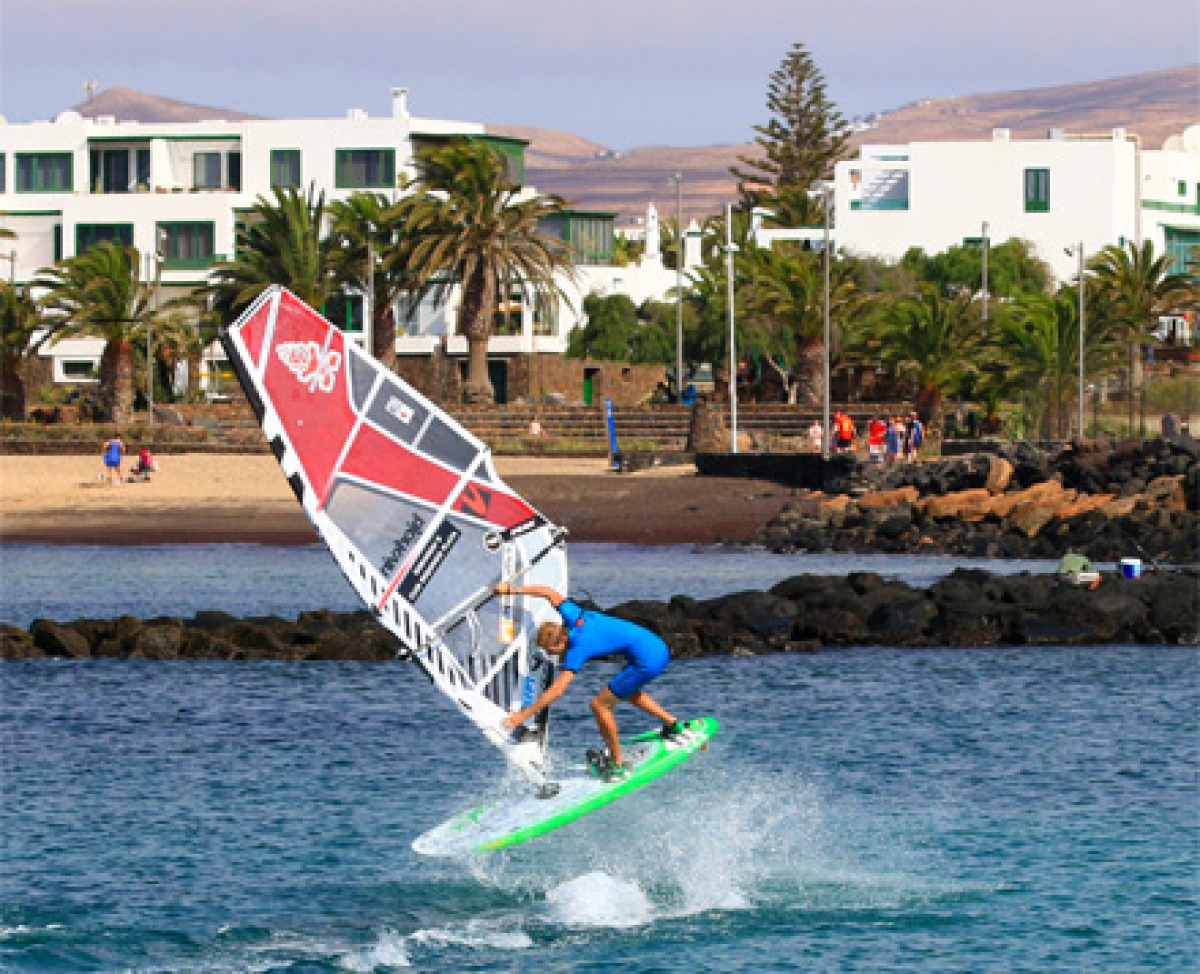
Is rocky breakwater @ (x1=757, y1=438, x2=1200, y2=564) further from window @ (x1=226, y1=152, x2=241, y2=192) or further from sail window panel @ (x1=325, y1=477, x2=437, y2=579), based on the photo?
window @ (x1=226, y1=152, x2=241, y2=192)

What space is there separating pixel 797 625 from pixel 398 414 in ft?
60.6

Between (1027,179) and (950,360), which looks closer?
(950,360)

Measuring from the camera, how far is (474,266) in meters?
80.7

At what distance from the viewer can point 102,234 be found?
94.4 meters

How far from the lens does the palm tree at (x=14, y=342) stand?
257ft

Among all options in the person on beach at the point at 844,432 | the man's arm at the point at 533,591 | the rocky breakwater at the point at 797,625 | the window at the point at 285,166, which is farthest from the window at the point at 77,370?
the man's arm at the point at 533,591

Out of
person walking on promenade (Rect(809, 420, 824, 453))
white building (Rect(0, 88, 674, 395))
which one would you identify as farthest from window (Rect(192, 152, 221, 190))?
→ person walking on promenade (Rect(809, 420, 824, 453))

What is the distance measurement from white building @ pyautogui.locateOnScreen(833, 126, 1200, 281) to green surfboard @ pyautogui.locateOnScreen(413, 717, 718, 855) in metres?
86.6

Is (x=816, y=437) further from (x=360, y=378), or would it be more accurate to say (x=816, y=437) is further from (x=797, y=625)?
(x=360, y=378)

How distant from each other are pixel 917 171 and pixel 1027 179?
5.26m

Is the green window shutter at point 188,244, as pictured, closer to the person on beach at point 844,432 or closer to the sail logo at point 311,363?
the person on beach at point 844,432

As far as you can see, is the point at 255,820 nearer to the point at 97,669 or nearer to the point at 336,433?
the point at 336,433

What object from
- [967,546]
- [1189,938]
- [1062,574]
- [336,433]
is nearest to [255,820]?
[336,433]

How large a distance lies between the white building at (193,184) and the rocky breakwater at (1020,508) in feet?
121
